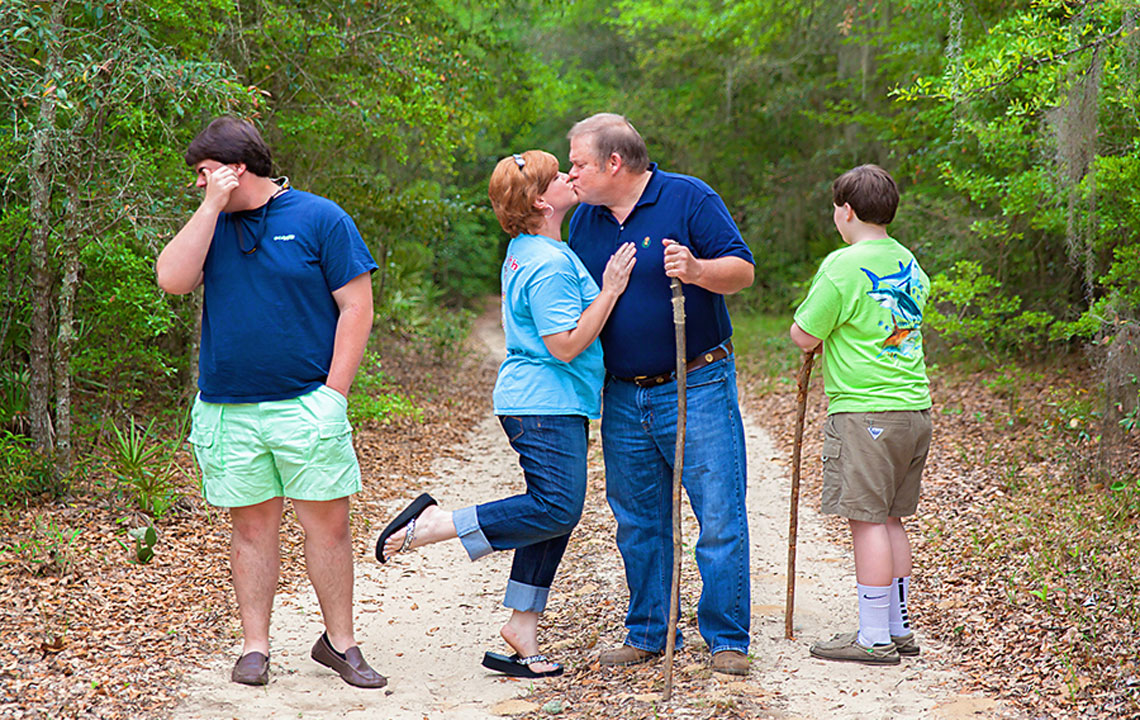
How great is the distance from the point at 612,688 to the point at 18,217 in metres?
4.84

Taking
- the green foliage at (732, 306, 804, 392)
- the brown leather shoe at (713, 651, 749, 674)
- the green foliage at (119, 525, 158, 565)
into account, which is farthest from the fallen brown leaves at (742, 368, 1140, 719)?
the green foliage at (732, 306, 804, 392)

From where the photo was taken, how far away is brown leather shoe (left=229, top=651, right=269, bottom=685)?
3.54 m

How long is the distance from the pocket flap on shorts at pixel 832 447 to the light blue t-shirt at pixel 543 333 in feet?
3.04

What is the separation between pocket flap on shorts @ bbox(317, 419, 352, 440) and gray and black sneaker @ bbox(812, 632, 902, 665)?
2.02m

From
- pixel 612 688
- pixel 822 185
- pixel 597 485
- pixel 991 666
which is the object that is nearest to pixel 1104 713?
pixel 991 666

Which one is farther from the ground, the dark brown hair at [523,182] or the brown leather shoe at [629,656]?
the dark brown hair at [523,182]

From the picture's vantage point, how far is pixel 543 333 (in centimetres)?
336

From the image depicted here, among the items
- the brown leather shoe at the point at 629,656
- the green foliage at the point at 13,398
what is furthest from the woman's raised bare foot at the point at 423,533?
the green foliage at the point at 13,398

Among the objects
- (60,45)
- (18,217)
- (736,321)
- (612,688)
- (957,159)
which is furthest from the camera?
(736,321)

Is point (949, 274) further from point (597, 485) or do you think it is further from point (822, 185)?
point (822, 185)

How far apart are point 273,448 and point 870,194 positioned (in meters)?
2.37

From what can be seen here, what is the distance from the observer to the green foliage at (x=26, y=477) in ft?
18.0

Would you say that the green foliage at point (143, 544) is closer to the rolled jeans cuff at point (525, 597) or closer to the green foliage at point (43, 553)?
the green foliage at point (43, 553)

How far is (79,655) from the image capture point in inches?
152
